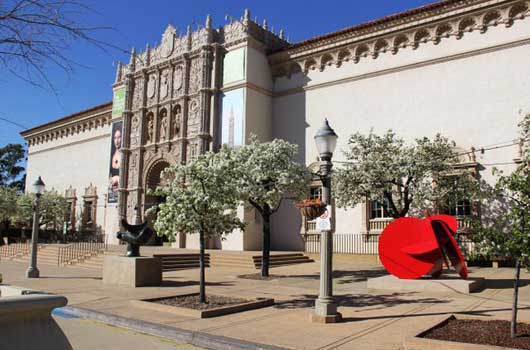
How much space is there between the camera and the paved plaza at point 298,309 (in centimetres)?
787

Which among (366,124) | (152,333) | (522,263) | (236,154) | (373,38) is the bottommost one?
(152,333)

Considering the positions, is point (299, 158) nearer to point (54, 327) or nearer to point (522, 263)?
point (522, 263)

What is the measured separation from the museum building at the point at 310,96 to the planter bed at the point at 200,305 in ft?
36.9

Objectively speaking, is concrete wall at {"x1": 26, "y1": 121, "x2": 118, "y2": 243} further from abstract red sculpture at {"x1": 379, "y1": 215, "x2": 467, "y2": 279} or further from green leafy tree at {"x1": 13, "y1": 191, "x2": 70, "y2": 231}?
abstract red sculpture at {"x1": 379, "y1": 215, "x2": 467, "y2": 279}

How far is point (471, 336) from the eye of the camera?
23.7 ft

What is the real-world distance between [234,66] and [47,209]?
849 inches

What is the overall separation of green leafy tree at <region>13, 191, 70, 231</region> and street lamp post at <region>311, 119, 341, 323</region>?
35176 millimetres

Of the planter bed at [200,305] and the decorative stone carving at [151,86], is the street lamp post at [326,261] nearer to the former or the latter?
the planter bed at [200,305]

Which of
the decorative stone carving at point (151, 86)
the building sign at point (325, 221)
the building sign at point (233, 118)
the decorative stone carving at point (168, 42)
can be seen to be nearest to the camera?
the building sign at point (325, 221)

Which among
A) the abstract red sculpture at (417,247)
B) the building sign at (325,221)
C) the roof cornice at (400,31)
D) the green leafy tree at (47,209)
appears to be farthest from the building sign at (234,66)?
the green leafy tree at (47,209)

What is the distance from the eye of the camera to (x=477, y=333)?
740 centimetres

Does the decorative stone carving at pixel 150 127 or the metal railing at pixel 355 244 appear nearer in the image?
the metal railing at pixel 355 244

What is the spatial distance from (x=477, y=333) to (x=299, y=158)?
2016 centimetres

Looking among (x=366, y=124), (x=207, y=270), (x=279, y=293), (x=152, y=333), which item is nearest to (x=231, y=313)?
(x=152, y=333)
